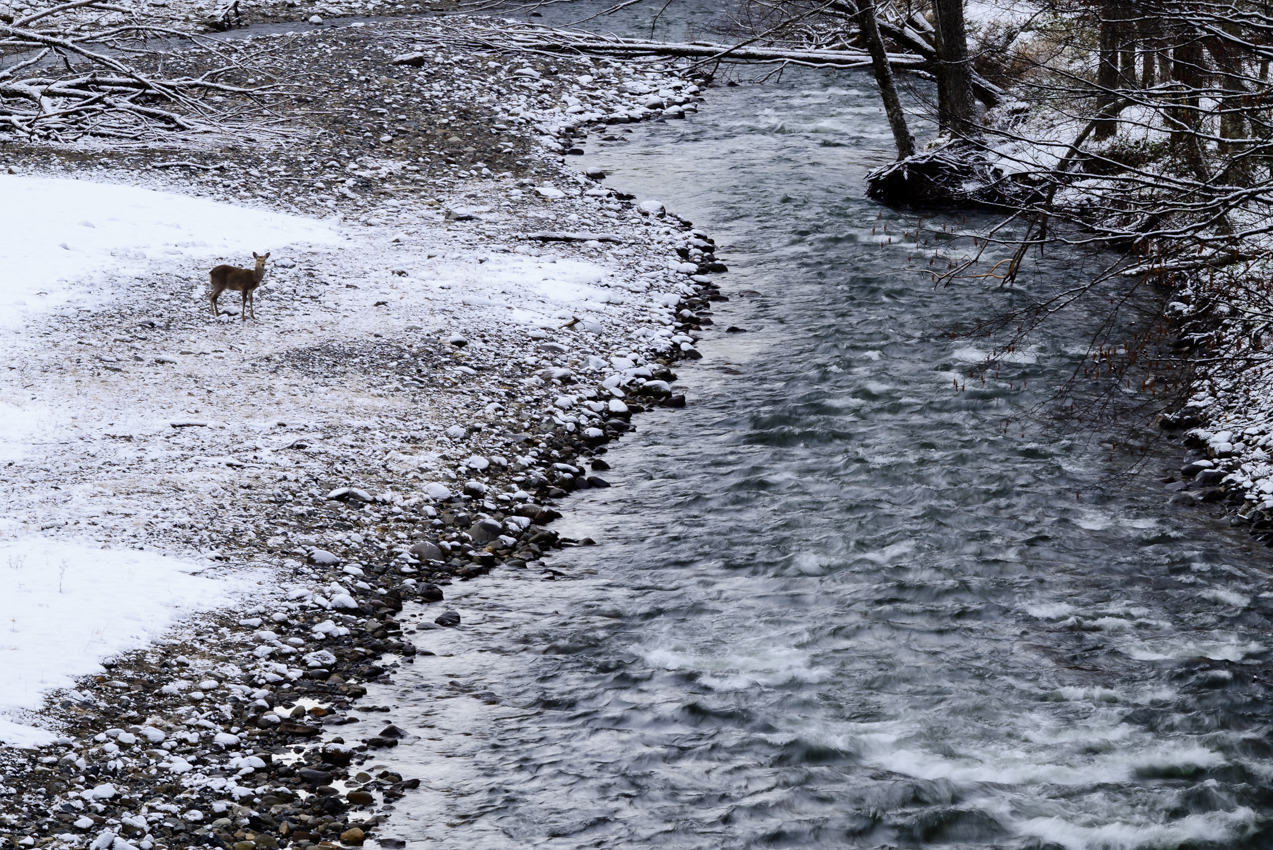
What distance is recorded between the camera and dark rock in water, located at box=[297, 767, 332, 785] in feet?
17.9

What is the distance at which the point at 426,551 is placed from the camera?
771 cm

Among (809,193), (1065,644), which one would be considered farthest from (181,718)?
(809,193)

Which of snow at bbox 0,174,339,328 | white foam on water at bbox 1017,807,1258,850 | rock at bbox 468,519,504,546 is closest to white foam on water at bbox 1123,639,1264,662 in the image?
white foam on water at bbox 1017,807,1258,850

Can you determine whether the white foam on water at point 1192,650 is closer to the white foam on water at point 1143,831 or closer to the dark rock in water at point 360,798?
the white foam on water at point 1143,831

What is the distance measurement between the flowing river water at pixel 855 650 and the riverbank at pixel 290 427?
554mm

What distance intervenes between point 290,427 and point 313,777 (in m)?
3.96

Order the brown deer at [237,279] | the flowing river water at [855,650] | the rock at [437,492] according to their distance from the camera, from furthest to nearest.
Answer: the brown deer at [237,279], the rock at [437,492], the flowing river water at [855,650]

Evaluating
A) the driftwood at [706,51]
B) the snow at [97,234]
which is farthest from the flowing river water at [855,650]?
the driftwood at [706,51]

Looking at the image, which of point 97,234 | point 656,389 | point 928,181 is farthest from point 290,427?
point 928,181

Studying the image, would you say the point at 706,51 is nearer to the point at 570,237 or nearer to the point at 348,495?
the point at 570,237

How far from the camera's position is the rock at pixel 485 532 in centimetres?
799

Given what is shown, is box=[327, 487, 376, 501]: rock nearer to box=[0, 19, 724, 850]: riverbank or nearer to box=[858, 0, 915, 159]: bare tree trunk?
box=[0, 19, 724, 850]: riverbank

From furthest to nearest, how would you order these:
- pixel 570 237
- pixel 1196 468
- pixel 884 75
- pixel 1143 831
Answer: pixel 884 75 → pixel 570 237 → pixel 1196 468 → pixel 1143 831

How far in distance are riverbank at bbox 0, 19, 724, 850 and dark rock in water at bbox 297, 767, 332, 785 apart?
2 centimetres
